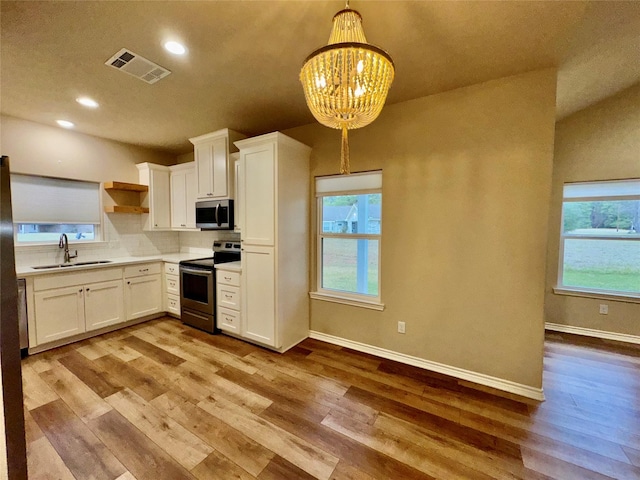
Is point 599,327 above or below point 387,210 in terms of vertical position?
below

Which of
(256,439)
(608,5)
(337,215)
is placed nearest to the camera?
(608,5)

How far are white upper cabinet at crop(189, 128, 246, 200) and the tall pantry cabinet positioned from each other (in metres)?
0.41

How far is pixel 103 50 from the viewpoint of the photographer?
6.34 ft

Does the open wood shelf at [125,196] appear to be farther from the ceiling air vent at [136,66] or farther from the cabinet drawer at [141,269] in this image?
the ceiling air vent at [136,66]

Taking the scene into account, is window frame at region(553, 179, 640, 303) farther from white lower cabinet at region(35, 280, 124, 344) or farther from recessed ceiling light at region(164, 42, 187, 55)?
white lower cabinet at region(35, 280, 124, 344)

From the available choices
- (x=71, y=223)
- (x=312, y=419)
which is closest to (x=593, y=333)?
(x=312, y=419)

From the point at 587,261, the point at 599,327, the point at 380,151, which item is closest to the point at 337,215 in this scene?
the point at 380,151

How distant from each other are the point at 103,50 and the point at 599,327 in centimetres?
591

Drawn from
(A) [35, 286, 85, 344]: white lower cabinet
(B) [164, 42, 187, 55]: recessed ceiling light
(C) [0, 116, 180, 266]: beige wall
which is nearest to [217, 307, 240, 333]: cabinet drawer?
(A) [35, 286, 85, 344]: white lower cabinet

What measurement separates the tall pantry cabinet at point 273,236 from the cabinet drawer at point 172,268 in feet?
4.47

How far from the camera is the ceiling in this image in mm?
1564

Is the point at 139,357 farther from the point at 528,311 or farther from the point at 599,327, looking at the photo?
the point at 599,327

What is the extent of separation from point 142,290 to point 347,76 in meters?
4.03

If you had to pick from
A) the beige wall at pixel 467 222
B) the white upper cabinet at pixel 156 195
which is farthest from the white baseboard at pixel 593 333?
the white upper cabinet at pixel 156 195
